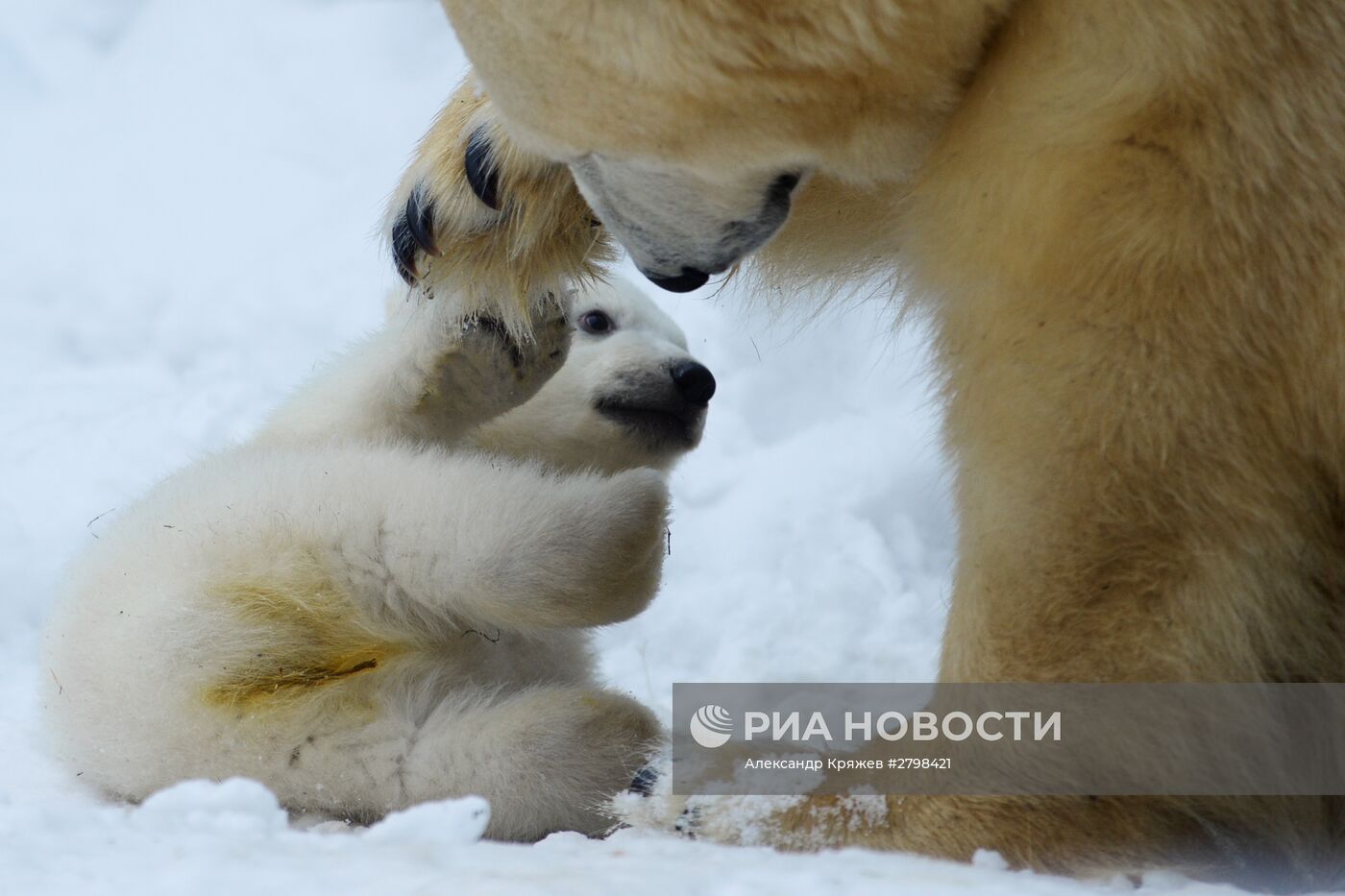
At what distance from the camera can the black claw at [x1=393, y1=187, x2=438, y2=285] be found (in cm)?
233

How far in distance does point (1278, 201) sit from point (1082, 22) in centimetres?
25

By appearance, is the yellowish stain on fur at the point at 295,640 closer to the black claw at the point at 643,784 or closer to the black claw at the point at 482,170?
the black claw at the point at 643,784

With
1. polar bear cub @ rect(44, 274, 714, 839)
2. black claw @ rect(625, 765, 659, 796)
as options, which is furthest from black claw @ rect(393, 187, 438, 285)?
black claw @ rect(625, 765, 659, 796)

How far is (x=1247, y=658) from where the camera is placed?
4.83ft

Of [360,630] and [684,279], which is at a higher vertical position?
[684,279]

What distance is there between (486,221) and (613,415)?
1.58 ft

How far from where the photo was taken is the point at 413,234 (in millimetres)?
2350

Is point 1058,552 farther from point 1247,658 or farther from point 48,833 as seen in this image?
point 48,833

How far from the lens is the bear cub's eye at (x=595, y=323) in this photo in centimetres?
271

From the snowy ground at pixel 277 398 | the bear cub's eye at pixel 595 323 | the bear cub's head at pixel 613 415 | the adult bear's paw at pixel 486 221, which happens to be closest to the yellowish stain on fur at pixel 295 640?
the snowy ground at pixel 277 398

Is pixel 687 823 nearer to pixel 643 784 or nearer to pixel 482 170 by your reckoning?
pixel 643 784

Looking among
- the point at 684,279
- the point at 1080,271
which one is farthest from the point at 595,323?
the point at 1080,271

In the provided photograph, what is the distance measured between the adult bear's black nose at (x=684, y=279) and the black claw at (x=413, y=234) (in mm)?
642

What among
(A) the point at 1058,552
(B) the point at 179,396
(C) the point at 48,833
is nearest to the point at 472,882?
(C) the point at 48,833
